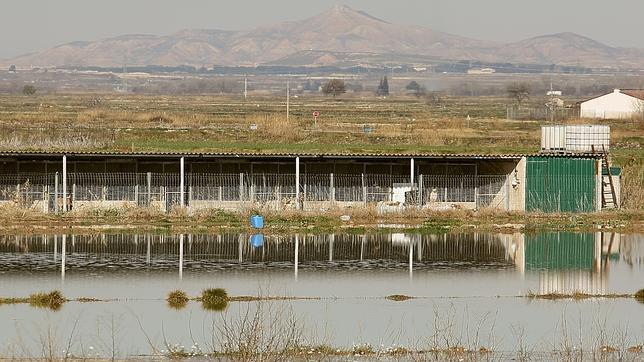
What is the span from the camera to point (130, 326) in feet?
85.5

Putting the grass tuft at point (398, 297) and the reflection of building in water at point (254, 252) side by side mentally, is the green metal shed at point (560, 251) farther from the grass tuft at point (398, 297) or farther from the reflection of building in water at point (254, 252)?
the grass tuft at point (398, 297)

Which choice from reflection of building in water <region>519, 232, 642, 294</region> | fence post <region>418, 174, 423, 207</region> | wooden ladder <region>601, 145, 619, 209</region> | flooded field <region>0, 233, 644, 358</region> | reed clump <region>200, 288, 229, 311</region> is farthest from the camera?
wooden ladder <region>601, 145, 619, 209</region>

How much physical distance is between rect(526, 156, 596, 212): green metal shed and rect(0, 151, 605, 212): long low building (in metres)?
0.04

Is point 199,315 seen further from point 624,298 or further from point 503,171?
point 503,171

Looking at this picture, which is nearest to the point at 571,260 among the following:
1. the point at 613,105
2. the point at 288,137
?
the point at 288,137

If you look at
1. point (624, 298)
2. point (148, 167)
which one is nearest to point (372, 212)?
point (148, 167)

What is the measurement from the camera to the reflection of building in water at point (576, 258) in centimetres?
3275

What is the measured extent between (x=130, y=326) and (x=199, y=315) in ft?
6.00

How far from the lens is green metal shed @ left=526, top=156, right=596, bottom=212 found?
49.7m

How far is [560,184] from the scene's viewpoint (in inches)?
1966

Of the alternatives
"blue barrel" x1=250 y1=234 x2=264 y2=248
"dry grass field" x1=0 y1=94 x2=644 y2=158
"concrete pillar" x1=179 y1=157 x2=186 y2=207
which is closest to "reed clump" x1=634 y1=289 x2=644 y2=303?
"blue barrel" x1=250 y1=234 x2=264 y2=248

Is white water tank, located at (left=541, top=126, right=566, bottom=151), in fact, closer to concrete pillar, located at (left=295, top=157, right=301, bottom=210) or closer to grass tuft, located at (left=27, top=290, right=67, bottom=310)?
concrete pillar, located at (left=295, top=157, right=301, bottom=210)

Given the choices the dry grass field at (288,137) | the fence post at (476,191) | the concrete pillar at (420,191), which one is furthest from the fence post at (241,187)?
the dry grass field at (288,137)

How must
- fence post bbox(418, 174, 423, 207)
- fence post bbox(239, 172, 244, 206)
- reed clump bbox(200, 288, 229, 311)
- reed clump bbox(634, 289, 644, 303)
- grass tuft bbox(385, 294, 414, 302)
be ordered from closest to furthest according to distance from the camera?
reed clump bbox(200, 288, 229, 311) < grass tuft bbox(385, 294, 414, 302) < reed clump bbox(634, 289, 644, 303) < fence post bbox(239, 172, 244, 206) < fence post bbox(418, 174, 423, 207)
